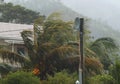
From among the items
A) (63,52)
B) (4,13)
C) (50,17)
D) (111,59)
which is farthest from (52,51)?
(4,13)

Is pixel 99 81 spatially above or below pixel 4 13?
below

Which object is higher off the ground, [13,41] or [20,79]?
[13,41]

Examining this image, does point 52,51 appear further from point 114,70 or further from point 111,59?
point 111,59

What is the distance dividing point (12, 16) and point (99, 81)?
34659 millimetres

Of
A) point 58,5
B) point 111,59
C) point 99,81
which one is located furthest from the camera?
point 58,5

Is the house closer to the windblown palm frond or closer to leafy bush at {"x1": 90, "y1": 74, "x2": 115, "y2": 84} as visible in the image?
the windblown palm frond

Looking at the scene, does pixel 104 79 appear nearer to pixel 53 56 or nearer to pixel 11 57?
pixel 53 56

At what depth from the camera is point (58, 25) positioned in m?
23.5

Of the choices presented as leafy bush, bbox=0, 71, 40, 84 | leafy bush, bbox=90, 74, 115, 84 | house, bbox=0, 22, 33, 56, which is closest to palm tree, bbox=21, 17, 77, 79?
leafy bush, bbox=90, 74, 115, 84

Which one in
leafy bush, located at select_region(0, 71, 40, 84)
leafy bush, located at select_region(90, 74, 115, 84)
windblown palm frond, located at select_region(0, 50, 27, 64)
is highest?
windblown palm frond, located at select_region(0, 50, 27, 64)

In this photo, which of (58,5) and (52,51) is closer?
(52,51)

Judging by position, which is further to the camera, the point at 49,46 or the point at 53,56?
the point at 49,46

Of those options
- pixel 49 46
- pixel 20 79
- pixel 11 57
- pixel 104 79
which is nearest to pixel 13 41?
pixel 11 57

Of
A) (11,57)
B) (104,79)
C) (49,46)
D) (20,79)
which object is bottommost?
(104,79)
